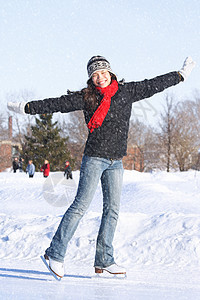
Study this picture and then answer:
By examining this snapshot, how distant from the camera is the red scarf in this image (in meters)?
2.93

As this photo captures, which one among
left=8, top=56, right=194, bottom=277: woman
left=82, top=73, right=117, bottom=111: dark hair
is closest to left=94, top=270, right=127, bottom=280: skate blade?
left=8, top=56, right=194, bottom=277: woman

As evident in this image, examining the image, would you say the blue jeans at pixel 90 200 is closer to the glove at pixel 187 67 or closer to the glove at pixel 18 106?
the glove at pixel 18 106

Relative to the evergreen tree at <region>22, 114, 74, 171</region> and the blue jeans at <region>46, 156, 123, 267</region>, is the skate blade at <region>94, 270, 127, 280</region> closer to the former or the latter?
the blue jeans at <region>46, 156, 123, 267</region>

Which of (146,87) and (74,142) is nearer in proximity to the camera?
(146,87)

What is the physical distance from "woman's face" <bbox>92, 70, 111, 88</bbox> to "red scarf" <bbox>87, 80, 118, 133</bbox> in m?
0.05

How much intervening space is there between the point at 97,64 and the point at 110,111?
42cm

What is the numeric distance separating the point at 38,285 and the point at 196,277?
148 centimetres

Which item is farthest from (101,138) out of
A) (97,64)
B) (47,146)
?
(47,146)

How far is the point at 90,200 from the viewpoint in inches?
118

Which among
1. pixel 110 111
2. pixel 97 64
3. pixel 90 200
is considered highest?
pixel 97 64

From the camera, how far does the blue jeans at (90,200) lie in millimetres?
2943

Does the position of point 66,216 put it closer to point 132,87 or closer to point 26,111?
point 26,111

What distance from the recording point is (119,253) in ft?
→ 14.2

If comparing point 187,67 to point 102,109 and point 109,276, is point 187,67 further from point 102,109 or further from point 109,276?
point 109,276
